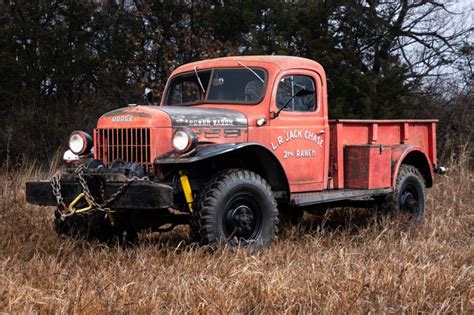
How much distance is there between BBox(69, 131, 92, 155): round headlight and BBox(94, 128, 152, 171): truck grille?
22 cm

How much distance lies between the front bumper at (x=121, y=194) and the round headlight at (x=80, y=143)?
596 mm

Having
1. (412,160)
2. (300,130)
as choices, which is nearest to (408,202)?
(412,160)

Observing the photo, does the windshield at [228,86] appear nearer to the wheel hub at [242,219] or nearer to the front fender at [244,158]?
the front fender at [244,158]

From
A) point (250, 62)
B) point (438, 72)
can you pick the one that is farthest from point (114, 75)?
point (250, 62)

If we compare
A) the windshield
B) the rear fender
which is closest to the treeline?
the rear fender

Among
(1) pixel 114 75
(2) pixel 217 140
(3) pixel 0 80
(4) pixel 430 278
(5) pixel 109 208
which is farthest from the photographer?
(1) pixel 114 75

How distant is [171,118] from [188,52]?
12.1 metres

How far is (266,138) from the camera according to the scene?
6.85 meters

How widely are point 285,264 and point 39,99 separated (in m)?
12.9

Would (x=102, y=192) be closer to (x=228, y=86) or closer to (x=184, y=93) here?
(x=228, y=86)

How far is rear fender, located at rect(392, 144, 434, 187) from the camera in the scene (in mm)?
7957

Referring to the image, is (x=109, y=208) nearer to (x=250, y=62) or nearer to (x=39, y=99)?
(x=250, y=62)

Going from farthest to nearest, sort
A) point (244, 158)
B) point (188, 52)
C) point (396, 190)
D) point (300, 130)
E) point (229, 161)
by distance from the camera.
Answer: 1. point (188, 52)
2. point (396, 190)
3. point (300, 130)
4. point (244, 158)
5. point (229, 161)

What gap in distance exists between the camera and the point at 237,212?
243 inches
